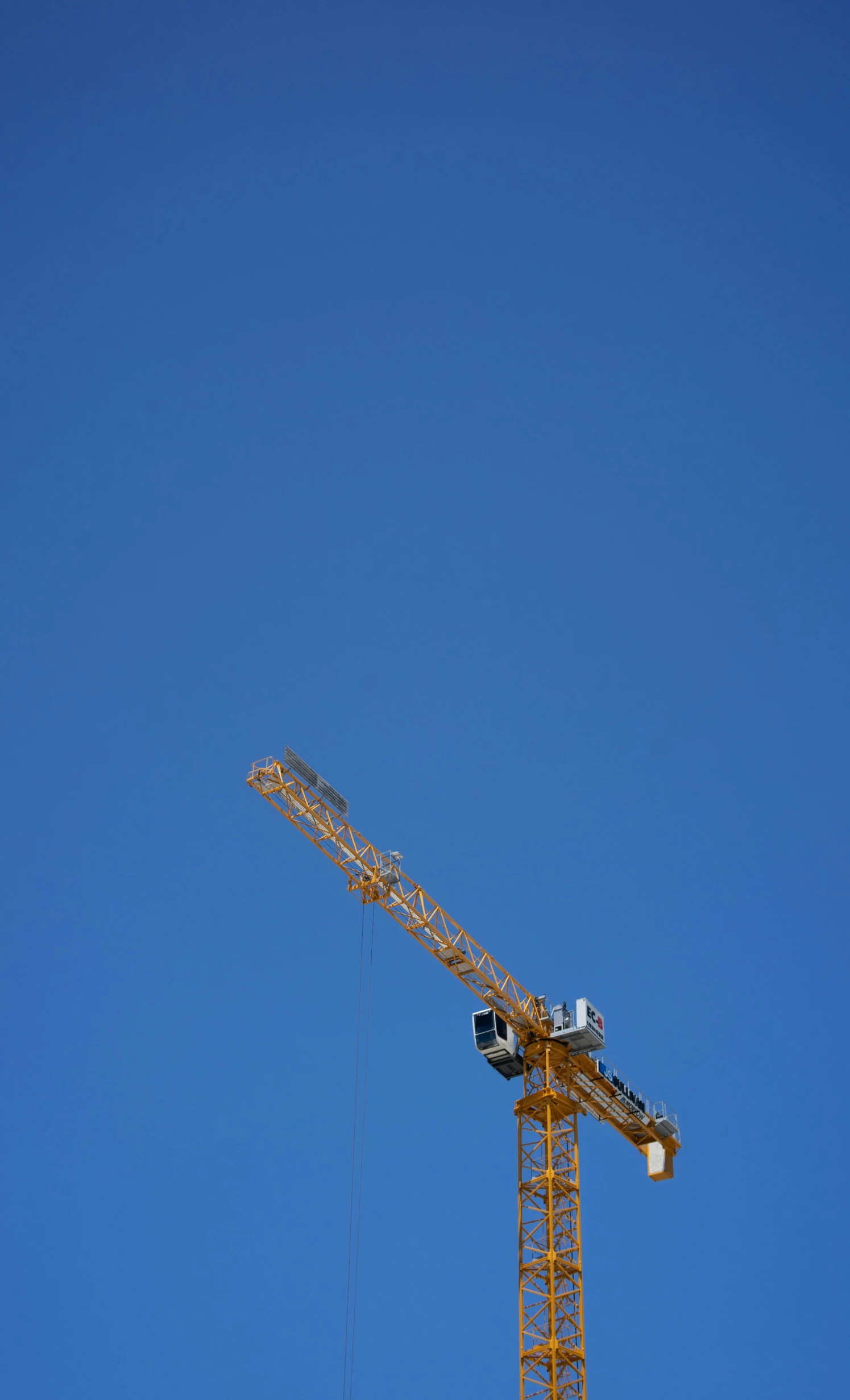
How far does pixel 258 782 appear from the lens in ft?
340

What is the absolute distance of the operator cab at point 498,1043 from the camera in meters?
102

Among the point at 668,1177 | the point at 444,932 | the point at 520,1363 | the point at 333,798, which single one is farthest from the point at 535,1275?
the point at 333,798

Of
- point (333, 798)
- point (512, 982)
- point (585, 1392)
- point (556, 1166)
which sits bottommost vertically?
point (585, 1392)

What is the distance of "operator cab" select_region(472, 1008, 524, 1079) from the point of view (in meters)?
102

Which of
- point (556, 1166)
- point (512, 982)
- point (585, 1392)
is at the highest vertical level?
point (512, 982)

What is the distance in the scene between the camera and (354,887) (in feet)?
338

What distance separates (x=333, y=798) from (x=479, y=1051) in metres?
15.2

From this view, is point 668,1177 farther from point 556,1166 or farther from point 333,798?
point 333,798

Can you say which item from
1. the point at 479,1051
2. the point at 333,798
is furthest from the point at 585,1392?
the point at 333,798

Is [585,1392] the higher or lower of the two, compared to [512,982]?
lower

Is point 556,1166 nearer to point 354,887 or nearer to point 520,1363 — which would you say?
point 520,1363

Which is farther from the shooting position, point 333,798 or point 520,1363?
point 333,798

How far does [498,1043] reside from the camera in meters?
101

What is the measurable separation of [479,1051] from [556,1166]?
284 inches
